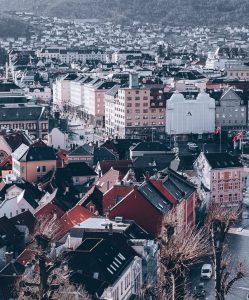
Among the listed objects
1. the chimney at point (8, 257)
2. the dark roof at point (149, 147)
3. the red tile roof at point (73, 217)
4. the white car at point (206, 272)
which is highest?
the chimney at point (8, 257)

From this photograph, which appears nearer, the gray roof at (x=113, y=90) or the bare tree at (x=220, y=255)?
the bare tree at (x=220, y=255)

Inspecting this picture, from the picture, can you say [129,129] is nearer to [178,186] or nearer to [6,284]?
[178,186]

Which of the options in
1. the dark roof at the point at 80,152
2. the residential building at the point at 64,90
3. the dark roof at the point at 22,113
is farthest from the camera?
the residential building at the point at 64,90

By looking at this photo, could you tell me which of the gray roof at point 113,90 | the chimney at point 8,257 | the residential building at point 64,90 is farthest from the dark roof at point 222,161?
the residential building at point 64,90

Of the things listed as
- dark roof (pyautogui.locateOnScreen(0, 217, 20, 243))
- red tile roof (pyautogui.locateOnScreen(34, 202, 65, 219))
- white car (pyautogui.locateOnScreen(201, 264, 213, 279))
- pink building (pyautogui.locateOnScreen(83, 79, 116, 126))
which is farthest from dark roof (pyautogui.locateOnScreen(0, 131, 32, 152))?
pink building (pyautogui.locateOnScreen(83, 79, 116, 126))

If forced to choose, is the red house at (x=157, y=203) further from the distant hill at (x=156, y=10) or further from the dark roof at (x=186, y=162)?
the distant hill at (x=156, y=10)

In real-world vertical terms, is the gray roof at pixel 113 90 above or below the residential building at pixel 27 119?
above
